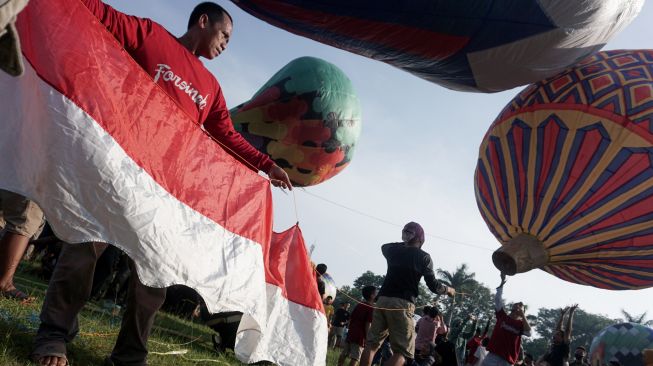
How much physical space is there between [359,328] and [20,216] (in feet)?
21.3

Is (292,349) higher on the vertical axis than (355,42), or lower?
lower

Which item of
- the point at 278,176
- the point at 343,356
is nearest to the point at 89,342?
the point at 278,176

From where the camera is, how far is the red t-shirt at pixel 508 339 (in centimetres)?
747

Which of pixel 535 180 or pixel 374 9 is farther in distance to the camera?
pixel 535 180

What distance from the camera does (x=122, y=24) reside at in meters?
2.82

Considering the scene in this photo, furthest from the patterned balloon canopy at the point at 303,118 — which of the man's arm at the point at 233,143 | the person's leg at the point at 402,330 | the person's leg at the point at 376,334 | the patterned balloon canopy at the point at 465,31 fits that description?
the man's arm at the point at 233,143

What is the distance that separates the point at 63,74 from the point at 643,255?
25.7 feet

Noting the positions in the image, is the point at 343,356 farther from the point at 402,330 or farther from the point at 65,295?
the point at 65,295

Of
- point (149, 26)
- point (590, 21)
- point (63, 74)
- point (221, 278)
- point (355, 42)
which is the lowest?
point (221, 278)

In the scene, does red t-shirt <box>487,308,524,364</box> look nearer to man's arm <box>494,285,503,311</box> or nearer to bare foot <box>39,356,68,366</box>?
man's arm <box>494,285,503,311</box>

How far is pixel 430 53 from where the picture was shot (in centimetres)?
519

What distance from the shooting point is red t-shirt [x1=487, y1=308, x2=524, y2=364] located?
7.47 meters

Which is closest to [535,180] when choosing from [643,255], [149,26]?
[643,255]

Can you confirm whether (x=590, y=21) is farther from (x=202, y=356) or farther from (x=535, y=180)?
(x=202, y=356)
